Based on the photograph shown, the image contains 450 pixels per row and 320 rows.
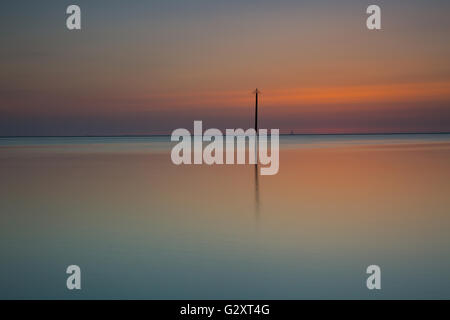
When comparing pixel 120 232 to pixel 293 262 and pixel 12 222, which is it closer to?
pixel 12 222

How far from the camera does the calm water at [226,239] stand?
8086 millimetres

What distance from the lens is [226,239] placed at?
11.3m

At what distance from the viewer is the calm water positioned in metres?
8.09

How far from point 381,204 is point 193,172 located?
13406mm

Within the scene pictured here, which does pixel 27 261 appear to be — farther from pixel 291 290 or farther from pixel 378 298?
pixel 378 298

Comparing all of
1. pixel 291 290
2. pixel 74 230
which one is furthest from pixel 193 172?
pixel 291 290

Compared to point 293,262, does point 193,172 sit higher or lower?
higher

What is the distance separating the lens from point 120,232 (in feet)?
39.4

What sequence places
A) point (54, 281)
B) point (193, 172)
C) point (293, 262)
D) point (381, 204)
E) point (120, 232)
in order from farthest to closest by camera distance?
point (193, 172), point (381, 204), point (120, 232), point (293, 262), point (54, 281)

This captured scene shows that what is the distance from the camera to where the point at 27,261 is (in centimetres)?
961
